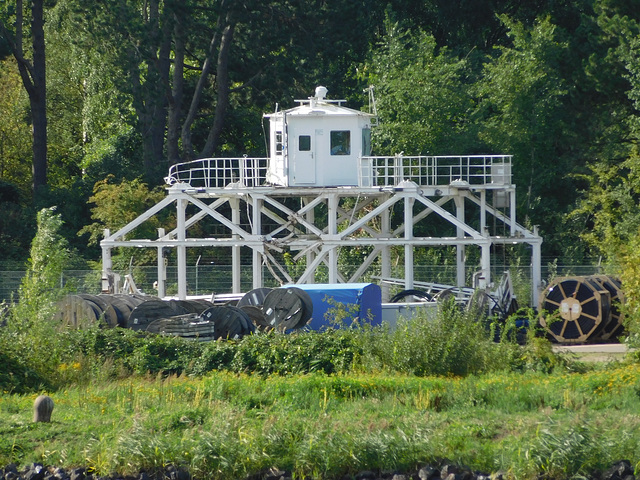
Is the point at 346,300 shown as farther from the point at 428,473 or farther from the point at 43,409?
the point at 428,473

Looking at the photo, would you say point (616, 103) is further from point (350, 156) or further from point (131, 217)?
point (131, 217)

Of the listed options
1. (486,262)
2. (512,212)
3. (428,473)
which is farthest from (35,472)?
(512,212)

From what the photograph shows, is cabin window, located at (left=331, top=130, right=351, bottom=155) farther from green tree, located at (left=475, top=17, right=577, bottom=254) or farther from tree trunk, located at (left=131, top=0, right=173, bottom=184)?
tree trunk, located at (left=131, top=0, right=173, bottom=184)

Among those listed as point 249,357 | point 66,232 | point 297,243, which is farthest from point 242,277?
point 249,357

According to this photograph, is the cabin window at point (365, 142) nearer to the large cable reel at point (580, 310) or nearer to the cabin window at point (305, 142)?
the cabin window at point (305, 142)

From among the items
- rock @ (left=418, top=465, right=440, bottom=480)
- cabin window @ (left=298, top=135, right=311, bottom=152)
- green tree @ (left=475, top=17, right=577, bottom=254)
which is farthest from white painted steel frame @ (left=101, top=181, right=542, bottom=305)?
rock @ (left=418, top=465, right=440, bottom=480)

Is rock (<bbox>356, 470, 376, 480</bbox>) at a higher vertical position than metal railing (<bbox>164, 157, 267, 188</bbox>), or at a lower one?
lower

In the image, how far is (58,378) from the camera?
68.6 feet

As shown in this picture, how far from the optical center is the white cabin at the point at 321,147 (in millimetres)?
33562

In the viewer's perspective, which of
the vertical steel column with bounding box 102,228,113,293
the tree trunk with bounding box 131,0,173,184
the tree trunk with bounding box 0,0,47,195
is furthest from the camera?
the tree trunk with bounding box 0,0,47,195

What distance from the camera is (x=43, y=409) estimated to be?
17141mm

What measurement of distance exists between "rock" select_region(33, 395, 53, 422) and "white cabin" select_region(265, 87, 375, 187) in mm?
17149

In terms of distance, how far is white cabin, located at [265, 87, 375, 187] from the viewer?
3356 centimetres

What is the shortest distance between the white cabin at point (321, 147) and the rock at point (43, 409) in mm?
17149
